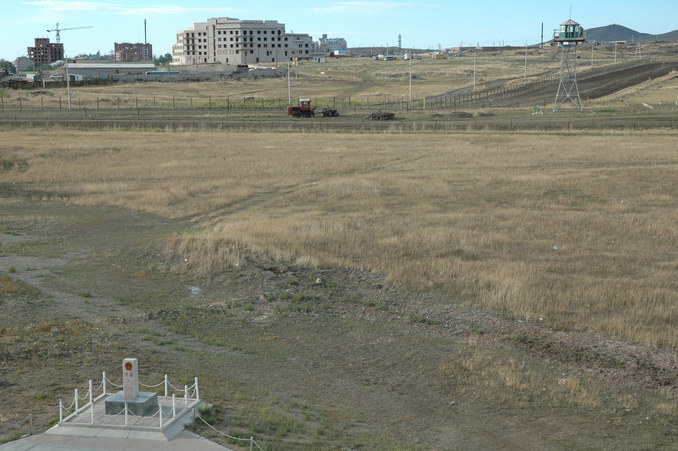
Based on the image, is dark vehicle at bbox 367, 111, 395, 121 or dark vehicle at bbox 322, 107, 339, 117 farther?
dark vehicle at bbox 322, 107, 339, 117

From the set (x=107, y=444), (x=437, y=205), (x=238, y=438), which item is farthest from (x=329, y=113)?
(x=107, y=444)

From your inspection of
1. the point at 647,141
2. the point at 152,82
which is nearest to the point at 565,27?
the point at 647,141

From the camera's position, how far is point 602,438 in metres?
15.7

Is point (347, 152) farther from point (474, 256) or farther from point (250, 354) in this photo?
point (250, 354)

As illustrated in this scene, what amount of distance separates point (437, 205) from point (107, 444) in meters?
27.6

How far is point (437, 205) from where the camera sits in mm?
39594

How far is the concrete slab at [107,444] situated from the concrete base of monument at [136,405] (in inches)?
30.2

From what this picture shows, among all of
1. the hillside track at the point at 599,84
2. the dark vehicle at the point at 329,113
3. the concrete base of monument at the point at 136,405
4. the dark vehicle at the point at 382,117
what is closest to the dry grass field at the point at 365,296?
the concrete base of monument at the point at 136,405

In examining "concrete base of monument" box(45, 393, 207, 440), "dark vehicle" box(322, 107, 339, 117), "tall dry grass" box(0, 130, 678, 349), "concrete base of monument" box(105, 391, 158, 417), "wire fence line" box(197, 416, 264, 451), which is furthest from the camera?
"dark vehicle" box(322, 107, 339, 117)

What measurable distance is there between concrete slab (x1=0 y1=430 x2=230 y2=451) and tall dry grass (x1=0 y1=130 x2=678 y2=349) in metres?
11.4

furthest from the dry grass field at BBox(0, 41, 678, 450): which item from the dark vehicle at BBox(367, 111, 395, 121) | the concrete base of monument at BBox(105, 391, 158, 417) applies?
the dark vehicle at BBox(367, 111, 395, 121)

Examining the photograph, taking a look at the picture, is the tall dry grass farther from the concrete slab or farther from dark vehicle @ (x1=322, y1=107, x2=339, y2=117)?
dark vehicle @ (x1=322, y1=107, x2=339, y2=117)

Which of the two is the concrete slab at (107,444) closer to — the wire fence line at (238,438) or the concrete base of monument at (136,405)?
the wire fence line at (238,438)

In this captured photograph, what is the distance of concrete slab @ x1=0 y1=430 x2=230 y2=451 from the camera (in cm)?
1363
